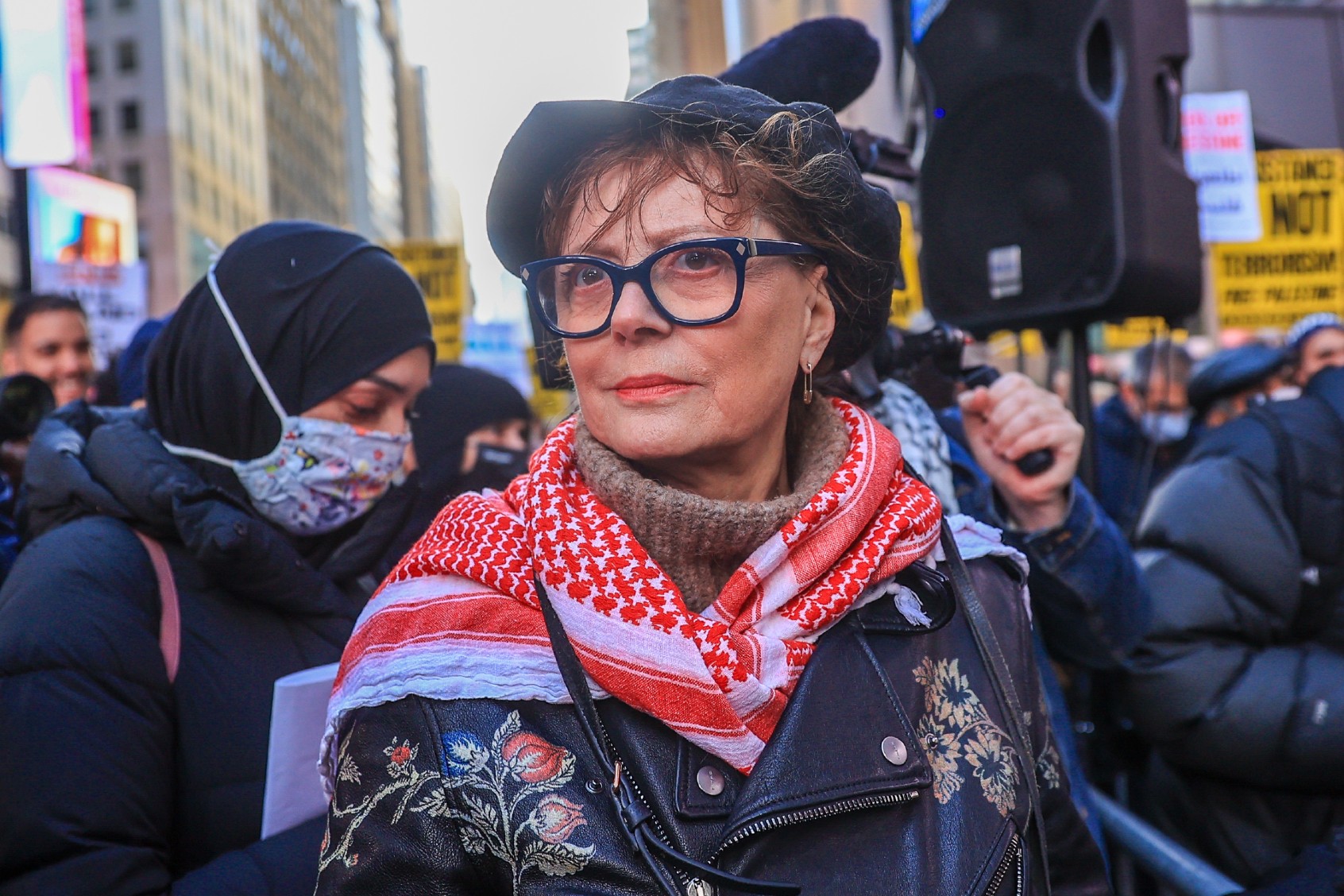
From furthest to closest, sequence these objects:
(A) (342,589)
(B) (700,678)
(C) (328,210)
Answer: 1. (C) (328,210)
2. (A) (342,589)
3. (B) (700,678)

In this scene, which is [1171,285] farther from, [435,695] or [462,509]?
[435,695]

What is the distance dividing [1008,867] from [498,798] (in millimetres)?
701

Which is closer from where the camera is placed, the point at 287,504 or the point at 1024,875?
the point at 1024,875

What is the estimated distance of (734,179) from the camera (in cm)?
158

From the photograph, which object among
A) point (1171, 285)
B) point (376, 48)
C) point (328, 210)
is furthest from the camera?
point (376, 48)

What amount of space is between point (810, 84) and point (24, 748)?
1.82m

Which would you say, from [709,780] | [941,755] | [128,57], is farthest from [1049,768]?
[128,57]

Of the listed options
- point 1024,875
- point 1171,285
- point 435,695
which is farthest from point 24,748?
point 1171,285

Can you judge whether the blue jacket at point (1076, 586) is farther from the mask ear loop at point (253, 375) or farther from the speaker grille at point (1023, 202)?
the mask ear loop at point (253, 375)

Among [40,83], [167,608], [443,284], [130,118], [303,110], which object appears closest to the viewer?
[167,608]

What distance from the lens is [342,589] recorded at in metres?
2.42

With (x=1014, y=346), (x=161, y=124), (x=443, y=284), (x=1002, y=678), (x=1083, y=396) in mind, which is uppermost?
(x=161, y=124)

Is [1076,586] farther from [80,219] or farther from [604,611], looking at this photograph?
[80,219]

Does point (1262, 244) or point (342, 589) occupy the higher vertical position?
point (1262, 244)
